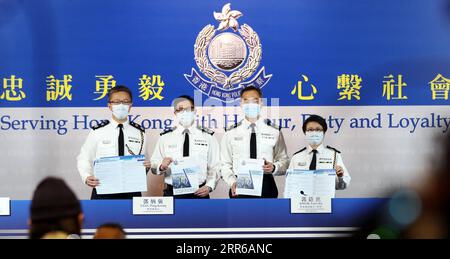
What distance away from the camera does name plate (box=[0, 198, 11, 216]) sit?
3.02m

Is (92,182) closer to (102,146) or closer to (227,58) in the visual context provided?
(102,146)

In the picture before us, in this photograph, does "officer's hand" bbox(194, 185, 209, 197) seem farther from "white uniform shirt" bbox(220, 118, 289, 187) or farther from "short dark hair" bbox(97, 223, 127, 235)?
"short dark hair" bbox(97, 223, 127, 235)

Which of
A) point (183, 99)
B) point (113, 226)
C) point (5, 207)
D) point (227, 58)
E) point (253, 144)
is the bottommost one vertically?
point (113, 226)

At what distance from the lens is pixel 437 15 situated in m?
2.98

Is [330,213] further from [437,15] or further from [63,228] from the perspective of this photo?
[63,228]

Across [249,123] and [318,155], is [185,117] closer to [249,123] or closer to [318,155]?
[249,123]

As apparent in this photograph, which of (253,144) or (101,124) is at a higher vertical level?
(101,124)

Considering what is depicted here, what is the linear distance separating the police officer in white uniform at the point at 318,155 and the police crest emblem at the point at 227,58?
1.18ft

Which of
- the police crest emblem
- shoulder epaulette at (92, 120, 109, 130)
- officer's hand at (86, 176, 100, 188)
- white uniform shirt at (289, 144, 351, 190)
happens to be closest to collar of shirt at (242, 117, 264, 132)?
the police crest emblem

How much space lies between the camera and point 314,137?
299 cm

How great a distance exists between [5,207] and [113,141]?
71 centimetres

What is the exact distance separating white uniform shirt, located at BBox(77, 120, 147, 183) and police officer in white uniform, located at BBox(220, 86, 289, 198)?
47 centimetres

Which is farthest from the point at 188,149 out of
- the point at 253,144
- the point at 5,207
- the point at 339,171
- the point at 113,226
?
the point at 5,207
